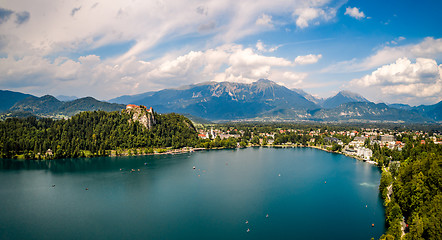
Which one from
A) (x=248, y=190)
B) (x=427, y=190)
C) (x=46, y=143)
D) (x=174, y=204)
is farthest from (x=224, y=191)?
(x=46, y=143)

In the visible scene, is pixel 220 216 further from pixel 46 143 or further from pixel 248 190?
pixel 46 143

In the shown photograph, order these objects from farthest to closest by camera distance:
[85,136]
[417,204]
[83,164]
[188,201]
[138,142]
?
[138,142] < [85,136] < [83,164] < [188,201] < [417,204]

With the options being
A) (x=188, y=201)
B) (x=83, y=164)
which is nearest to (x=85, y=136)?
(x=83, y=164)

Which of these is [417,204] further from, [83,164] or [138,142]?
[138,142]

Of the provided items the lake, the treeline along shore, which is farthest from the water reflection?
the treeline along shore

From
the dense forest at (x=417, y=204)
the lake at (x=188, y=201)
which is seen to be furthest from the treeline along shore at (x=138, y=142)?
the lake at (x=188, y=201)

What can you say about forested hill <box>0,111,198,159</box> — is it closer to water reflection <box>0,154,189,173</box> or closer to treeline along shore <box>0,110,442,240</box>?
treeline along shore <box>0,110,442,240</box>
